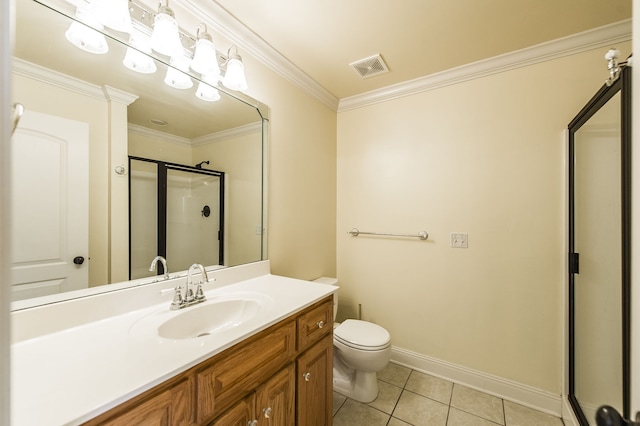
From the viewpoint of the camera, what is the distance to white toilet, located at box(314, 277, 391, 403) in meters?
1.62

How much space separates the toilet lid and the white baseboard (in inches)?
21.8

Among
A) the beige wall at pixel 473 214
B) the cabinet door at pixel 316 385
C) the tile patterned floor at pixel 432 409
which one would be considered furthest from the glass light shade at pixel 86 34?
the tile patterned floor at pixel 432 409

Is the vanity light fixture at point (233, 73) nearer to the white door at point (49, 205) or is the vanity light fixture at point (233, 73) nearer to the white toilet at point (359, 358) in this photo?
the white door at point (49, 205)

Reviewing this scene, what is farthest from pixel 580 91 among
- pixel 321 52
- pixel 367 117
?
pixel 321 52

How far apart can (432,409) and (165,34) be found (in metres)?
2.54

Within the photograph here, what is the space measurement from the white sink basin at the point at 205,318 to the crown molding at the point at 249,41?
4.77 ft

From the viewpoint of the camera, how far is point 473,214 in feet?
6.11

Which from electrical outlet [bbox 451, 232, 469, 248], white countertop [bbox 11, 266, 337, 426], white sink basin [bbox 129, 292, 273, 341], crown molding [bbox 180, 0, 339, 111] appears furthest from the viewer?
electrical outlet [bbox 451, 232, 469, 248]

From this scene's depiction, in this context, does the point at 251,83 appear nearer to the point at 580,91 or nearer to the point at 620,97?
the point at 620,97

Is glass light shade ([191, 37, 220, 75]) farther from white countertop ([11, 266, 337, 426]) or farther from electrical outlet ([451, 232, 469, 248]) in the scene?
electrical outlet ([451, 232, 469, 248])

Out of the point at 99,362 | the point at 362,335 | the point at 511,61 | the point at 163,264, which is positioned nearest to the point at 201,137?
the point at 163,264

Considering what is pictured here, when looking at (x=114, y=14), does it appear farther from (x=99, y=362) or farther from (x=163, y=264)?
(x=99, y=362)

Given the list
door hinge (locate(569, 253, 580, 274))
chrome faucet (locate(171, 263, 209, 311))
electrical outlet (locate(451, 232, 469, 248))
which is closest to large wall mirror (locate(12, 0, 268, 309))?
chrome faucet (locate(171, 263, 209, 311))

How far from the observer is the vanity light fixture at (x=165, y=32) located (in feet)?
3.59
